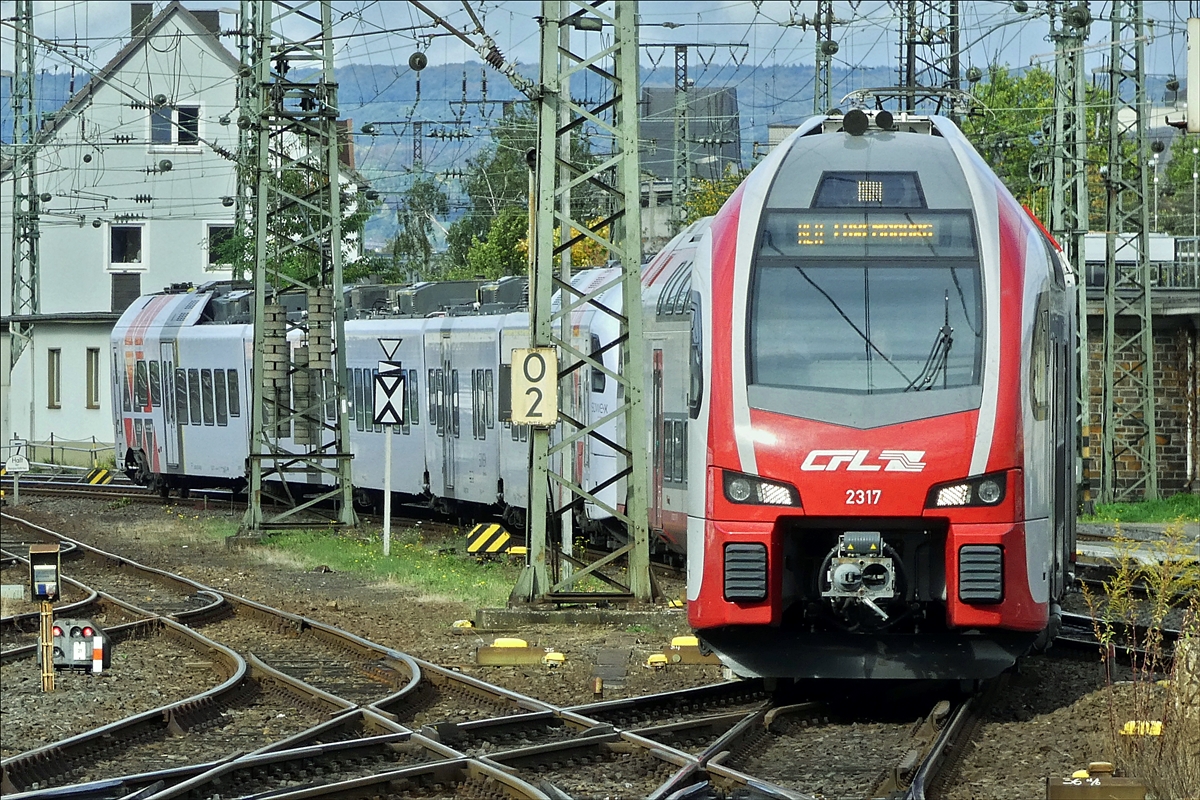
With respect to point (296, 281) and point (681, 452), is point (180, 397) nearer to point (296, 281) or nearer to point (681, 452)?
point (296, 281)

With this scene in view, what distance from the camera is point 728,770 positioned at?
29.9 feet

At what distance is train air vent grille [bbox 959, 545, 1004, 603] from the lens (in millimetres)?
10555

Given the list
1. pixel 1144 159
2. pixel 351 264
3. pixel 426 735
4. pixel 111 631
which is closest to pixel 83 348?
pixel 351 264

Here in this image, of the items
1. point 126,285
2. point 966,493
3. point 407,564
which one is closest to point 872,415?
point 966,493

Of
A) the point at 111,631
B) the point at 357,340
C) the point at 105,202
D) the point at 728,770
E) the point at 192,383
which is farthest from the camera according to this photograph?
the point at 105,202

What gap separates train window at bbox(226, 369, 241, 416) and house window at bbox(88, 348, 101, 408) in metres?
18.3

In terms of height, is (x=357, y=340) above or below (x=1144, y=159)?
below

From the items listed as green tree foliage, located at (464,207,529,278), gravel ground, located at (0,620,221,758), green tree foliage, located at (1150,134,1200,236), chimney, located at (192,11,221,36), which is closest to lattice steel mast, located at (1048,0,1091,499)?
gravel ground, located at (0,620,221,758)

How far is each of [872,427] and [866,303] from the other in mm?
765

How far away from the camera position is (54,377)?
50875mm

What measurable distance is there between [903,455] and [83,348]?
4211cm

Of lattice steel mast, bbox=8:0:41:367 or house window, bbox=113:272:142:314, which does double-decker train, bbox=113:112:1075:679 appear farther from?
house window, bbox=113:272:142:314

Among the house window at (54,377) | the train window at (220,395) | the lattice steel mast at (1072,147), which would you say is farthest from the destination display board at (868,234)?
the house window at (54,377)

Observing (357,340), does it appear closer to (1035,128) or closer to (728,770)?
(728,770)
